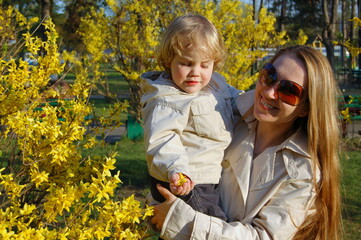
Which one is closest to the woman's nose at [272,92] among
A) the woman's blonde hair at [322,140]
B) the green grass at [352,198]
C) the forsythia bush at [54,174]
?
the woman's blonde hair at [322,140]

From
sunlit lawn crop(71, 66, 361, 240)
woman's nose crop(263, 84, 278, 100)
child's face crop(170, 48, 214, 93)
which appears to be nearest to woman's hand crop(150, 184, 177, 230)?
child's face crop(170, 48, 214, 93)

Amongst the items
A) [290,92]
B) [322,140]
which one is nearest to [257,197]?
[322,140]

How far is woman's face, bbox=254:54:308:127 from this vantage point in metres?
2.04

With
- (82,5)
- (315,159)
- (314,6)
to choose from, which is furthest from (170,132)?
(314,6)

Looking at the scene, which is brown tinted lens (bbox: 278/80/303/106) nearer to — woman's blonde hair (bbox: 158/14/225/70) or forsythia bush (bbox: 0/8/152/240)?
woman's blonde hair (bbox: 158/14/225/70)

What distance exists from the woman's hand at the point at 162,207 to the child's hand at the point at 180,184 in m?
0.06

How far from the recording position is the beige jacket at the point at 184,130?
1.93 meters

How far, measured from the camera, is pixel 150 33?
618 centimetres

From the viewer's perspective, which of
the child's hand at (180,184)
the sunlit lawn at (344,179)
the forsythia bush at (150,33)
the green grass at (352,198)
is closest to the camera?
the child's hand at (180,184)

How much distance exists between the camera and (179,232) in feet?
6.39

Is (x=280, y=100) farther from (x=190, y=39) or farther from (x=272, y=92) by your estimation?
(x=190, y=39)

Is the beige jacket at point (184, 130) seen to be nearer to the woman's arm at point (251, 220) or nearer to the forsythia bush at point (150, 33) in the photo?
the woman's arm at point (251, 220)

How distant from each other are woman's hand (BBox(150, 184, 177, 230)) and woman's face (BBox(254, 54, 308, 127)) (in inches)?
20.1

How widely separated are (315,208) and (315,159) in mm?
208
